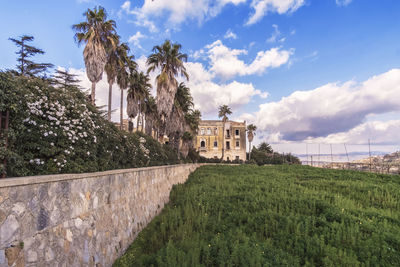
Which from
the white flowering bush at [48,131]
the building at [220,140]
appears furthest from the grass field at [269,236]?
the building at [220,140]

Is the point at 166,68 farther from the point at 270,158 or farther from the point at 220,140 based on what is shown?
the point at 270,158

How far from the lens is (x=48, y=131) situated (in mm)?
4371

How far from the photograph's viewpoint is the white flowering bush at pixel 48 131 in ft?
11.8

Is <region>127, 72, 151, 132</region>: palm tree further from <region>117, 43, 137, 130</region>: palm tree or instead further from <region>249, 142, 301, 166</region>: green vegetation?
<region>249, 142, 301, 166</region>: green vegetation

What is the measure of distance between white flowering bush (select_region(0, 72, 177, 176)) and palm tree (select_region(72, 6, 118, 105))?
10.4 m

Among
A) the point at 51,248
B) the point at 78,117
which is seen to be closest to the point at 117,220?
the point at 51,248

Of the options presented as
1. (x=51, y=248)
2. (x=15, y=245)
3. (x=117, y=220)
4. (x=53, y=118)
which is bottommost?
(x=117, y=220)

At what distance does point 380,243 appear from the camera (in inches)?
182

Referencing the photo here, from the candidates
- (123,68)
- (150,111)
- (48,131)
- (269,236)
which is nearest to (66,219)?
(48,131)

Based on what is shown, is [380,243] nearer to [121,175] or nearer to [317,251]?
[317,251]

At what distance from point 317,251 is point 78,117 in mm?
6334

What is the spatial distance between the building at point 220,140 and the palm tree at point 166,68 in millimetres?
33245

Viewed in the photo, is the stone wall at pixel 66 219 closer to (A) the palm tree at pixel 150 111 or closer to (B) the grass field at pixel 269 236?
(B) the grass field at pixel 269 236

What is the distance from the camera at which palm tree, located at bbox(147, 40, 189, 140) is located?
19.2 m
